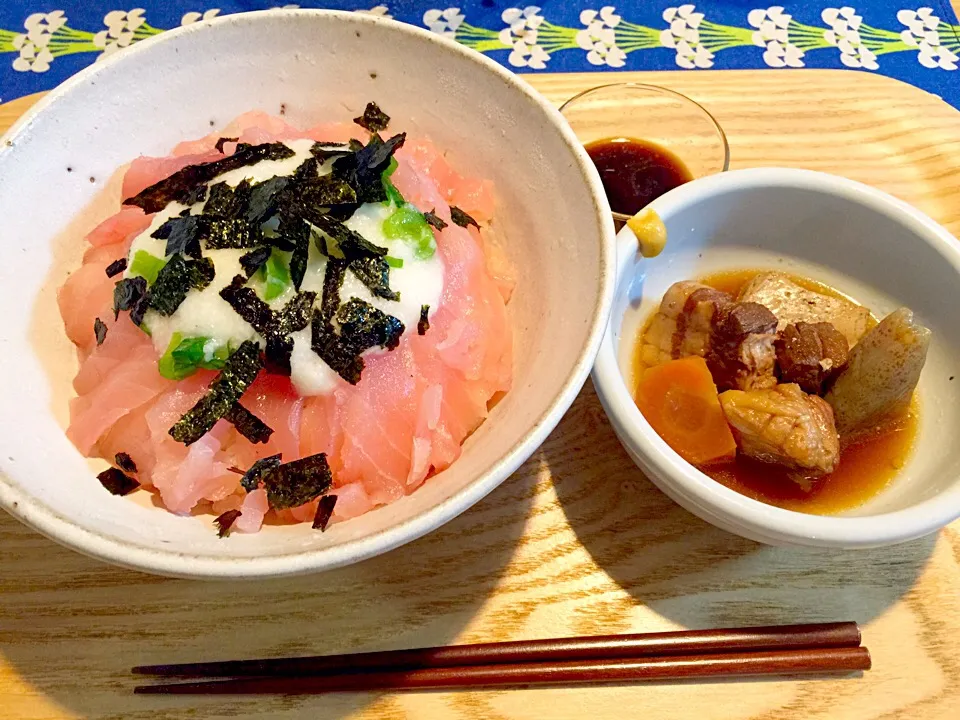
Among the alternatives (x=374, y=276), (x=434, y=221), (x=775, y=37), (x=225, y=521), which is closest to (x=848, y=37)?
→ (x=775, y=37)

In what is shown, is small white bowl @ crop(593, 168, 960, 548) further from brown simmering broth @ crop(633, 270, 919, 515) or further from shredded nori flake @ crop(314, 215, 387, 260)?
shredded nori flake @ crop(314, 215, 387, 260)

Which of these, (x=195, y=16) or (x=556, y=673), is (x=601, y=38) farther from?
(x=556, y=673)

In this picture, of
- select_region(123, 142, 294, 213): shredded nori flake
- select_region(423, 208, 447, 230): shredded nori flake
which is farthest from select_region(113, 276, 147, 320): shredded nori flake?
select_region(423, 208, 447, 230): shredded nori flake

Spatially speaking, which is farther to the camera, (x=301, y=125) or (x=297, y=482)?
(x=301, y=125)

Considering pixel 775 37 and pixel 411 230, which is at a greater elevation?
pixel 411 230

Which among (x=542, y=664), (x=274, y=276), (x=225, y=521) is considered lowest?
(x=542, y=664)

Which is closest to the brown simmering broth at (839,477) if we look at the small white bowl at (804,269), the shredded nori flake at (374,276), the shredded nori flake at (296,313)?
the small white bowl at (804,269)

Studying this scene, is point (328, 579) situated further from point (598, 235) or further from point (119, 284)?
point (598, 235)

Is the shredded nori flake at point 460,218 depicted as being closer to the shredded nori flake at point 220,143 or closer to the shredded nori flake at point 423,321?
the shredded nori flake at point 423,321

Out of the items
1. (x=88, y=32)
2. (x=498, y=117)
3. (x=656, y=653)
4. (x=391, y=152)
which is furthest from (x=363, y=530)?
(x=88, y=32)
